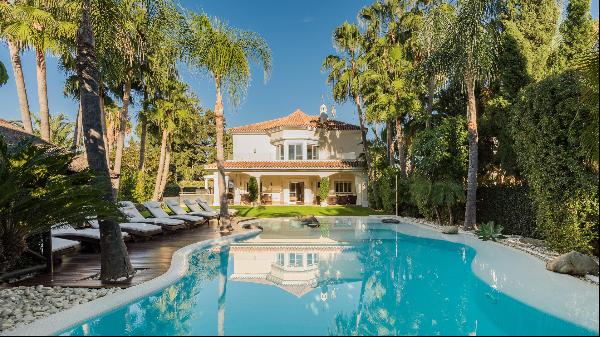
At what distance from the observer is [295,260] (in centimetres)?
1127

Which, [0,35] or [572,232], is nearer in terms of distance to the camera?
[572,232]

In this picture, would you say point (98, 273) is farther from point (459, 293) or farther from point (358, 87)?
point (358, 87)

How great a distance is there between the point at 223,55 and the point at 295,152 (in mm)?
21320

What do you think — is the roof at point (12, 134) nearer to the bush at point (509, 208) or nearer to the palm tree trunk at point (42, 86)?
the palm tree trunk at point (42, 86)

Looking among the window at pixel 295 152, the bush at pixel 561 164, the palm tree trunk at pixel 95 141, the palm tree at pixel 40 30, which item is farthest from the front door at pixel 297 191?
the palm tree trunk at pixel 95 141

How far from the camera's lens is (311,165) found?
34.7 m

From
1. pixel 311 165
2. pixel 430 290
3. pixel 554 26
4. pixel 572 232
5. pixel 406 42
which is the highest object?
pixel 406 42

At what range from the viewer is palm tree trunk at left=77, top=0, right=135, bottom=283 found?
25.5ft

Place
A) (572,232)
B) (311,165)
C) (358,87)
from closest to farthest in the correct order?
(572,232)
(358,87)
(311,165)

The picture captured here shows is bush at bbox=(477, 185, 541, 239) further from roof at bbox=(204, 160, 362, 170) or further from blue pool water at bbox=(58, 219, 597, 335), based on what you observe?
roof at bbox=(204, 160, 362, 170)

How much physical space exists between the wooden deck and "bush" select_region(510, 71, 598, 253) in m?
9.49

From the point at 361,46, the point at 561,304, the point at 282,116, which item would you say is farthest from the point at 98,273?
the point at 282,116

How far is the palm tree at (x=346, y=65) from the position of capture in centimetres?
2883

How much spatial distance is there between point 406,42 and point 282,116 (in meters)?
19.3
